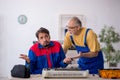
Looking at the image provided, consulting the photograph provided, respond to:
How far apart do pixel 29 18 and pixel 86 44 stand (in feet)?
12.8

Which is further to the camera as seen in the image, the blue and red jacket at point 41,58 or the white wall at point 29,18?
the white wall at point 29,18

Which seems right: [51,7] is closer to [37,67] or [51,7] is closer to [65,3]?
[65,3]

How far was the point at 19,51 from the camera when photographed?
6.77 meters

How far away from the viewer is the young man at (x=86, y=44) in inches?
116

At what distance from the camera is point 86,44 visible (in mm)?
3047

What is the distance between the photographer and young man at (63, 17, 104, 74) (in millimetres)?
2949

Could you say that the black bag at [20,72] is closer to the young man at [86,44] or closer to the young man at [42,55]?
the young man at [42,55]

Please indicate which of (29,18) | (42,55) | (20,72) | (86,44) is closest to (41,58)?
(42,55)

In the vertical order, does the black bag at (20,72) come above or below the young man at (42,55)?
below

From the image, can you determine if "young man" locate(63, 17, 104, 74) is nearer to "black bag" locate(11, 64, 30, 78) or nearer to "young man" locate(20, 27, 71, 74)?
"young man" locate(20, 27, 71, 74)

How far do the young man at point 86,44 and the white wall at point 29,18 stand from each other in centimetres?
363

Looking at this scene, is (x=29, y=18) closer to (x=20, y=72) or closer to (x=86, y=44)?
(x=86, y=44)

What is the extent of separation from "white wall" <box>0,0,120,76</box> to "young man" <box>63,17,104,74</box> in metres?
3.63

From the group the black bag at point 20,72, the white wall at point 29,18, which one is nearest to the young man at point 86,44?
the black bag at point 20,72
